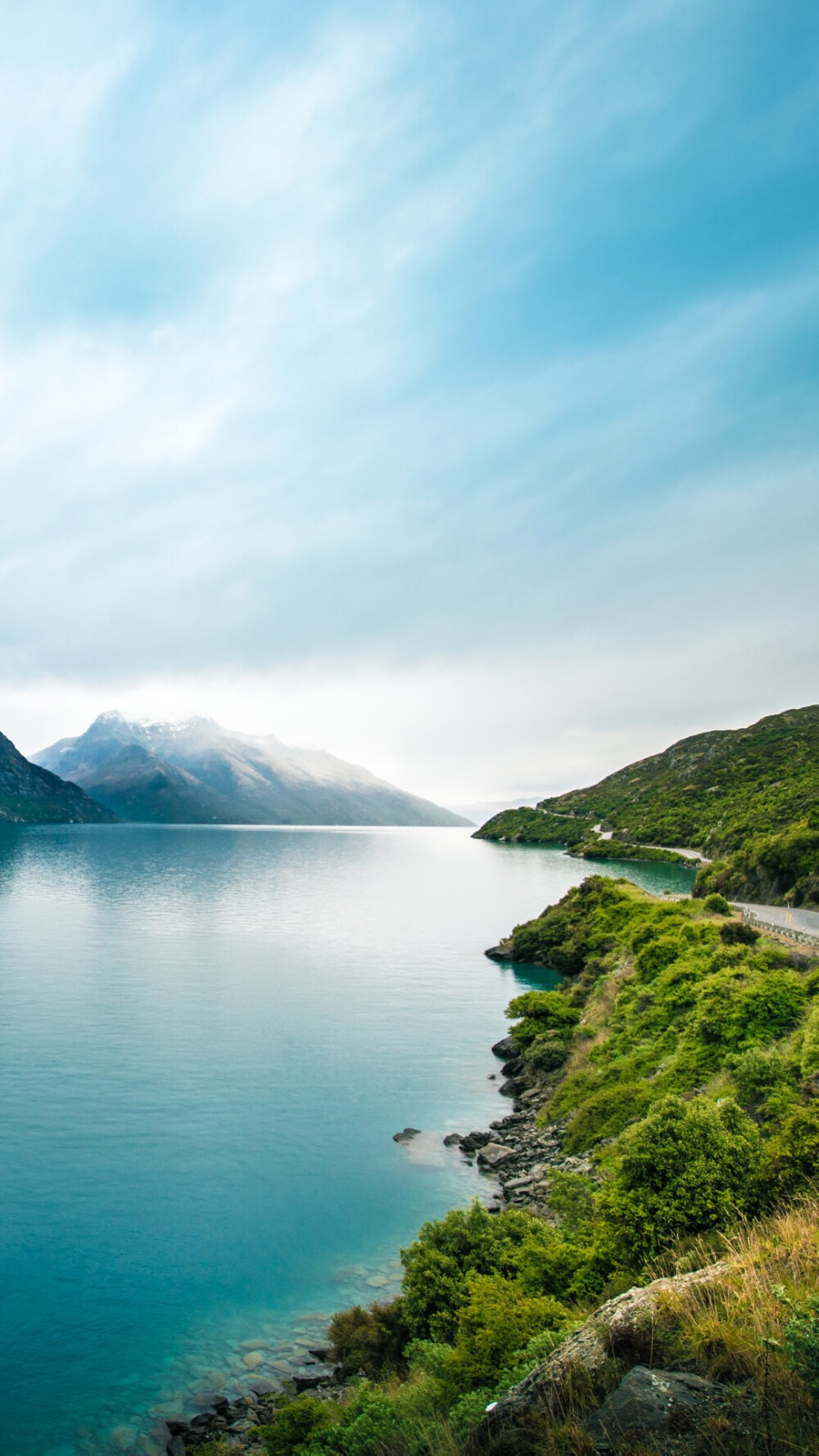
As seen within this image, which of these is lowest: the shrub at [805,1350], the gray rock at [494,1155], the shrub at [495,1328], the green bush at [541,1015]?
the gray rock at [494,1155]

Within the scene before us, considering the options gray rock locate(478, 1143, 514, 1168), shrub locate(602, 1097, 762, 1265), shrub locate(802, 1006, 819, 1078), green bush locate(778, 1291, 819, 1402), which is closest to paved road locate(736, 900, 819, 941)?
shrub locate(802, 1006, 819, 1078)

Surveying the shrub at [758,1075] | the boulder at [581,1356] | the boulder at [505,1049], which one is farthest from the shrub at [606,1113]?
the boulder at [581,1356]

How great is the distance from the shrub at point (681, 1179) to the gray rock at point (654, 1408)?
6802mm

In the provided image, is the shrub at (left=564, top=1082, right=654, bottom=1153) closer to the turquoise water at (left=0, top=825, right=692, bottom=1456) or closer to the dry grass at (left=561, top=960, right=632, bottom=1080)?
the turquoise water at (left=0, top=825, right=692, bottom=1456)

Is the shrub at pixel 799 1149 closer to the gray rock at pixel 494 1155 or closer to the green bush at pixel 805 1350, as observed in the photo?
the green bush at pixel 805 1350

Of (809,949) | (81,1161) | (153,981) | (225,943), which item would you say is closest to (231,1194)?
(81,1161)

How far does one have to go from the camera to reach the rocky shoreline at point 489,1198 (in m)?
14.6

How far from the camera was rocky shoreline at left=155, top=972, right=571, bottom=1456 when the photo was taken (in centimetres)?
1465

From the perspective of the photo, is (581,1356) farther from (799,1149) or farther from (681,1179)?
(799,1149)

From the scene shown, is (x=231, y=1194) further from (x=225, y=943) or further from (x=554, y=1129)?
(x=225, y=943)

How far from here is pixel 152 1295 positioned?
65.0ft

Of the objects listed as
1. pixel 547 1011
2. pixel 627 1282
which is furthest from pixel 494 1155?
pixel 547 1011

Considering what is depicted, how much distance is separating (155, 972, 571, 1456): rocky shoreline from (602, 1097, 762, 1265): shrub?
19.8 feet

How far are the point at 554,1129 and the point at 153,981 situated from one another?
37.2 m
